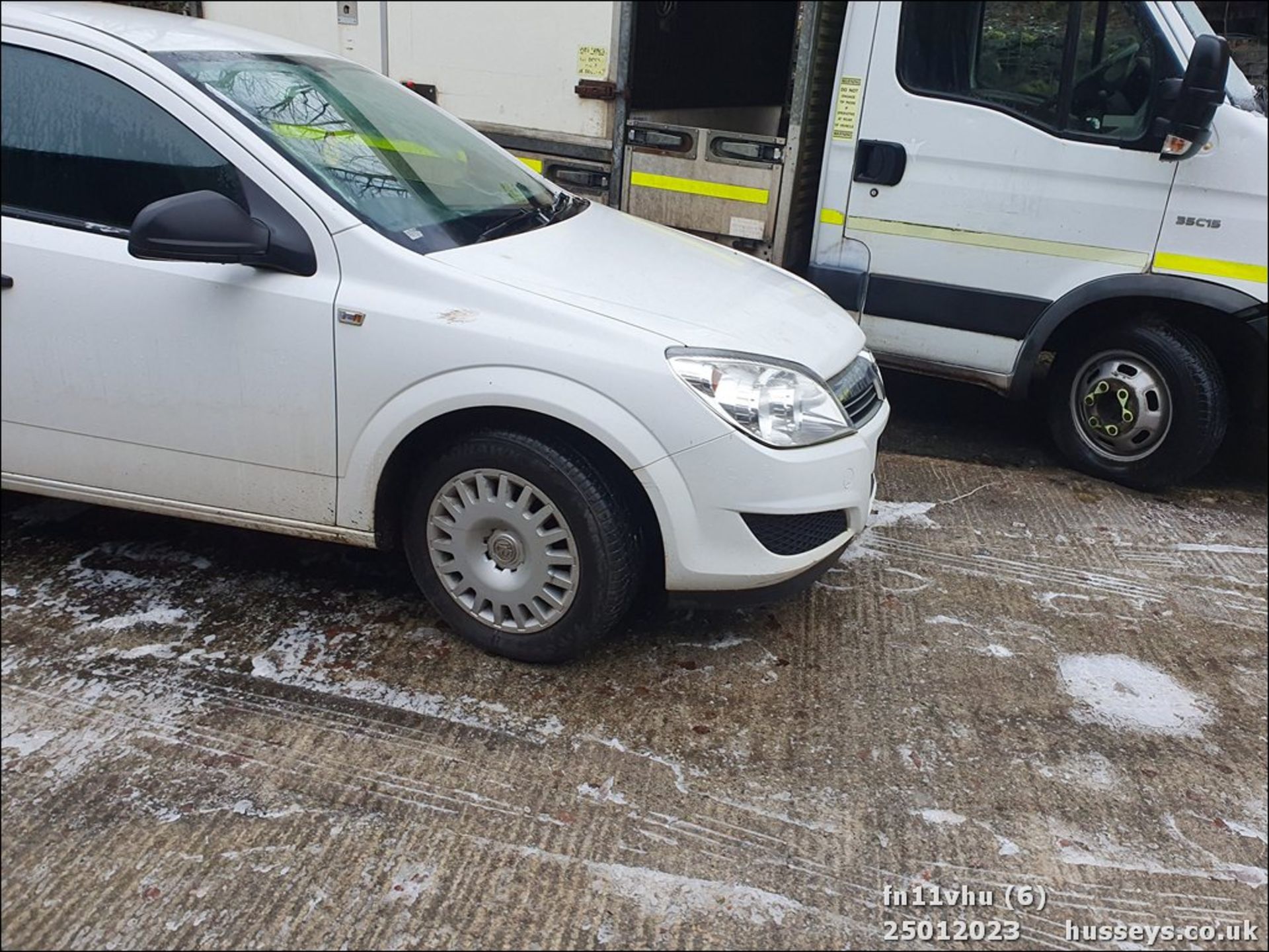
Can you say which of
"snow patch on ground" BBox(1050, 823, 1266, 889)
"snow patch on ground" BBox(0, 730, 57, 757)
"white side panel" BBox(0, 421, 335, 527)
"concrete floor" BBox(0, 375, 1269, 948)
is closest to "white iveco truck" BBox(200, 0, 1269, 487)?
"concrete floor" BBox(0, 375, 1269, 948)

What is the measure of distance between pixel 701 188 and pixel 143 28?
9.76 feet

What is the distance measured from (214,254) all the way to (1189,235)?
3.96m

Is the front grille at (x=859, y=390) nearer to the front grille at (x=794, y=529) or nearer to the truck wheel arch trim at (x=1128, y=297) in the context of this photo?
the front grille at (x=794, y=529)

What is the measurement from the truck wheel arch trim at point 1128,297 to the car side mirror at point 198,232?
353 cm

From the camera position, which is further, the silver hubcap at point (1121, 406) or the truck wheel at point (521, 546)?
the silver hubcap at point (1121, 406)

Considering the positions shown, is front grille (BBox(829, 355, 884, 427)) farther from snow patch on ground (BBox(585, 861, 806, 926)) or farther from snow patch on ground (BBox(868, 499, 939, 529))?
snow patch on ground (BBox(585, 861, 806, 926))

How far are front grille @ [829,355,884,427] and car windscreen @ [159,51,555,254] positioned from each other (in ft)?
3.83

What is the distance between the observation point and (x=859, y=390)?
3.33m

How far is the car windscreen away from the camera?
3.07m

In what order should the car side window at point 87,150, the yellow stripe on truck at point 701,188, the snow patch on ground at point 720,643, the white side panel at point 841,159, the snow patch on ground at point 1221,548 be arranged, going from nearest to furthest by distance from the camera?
1. the car side window at point 87,150
2. the snow patch on ground at point 720,643
3. the snow patch on ground at point 1221,548
4. the white side panel at point 841,159
5. the yellow stripe on truck at point 701,188

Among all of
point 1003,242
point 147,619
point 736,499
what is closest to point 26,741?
point 147,619

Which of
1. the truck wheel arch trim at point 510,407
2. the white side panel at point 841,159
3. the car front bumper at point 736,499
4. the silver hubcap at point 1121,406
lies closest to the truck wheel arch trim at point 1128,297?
the silver hubcap at point 1121,406

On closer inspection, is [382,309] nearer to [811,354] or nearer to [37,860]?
[811,354]

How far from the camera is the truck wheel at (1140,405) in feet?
15.3
